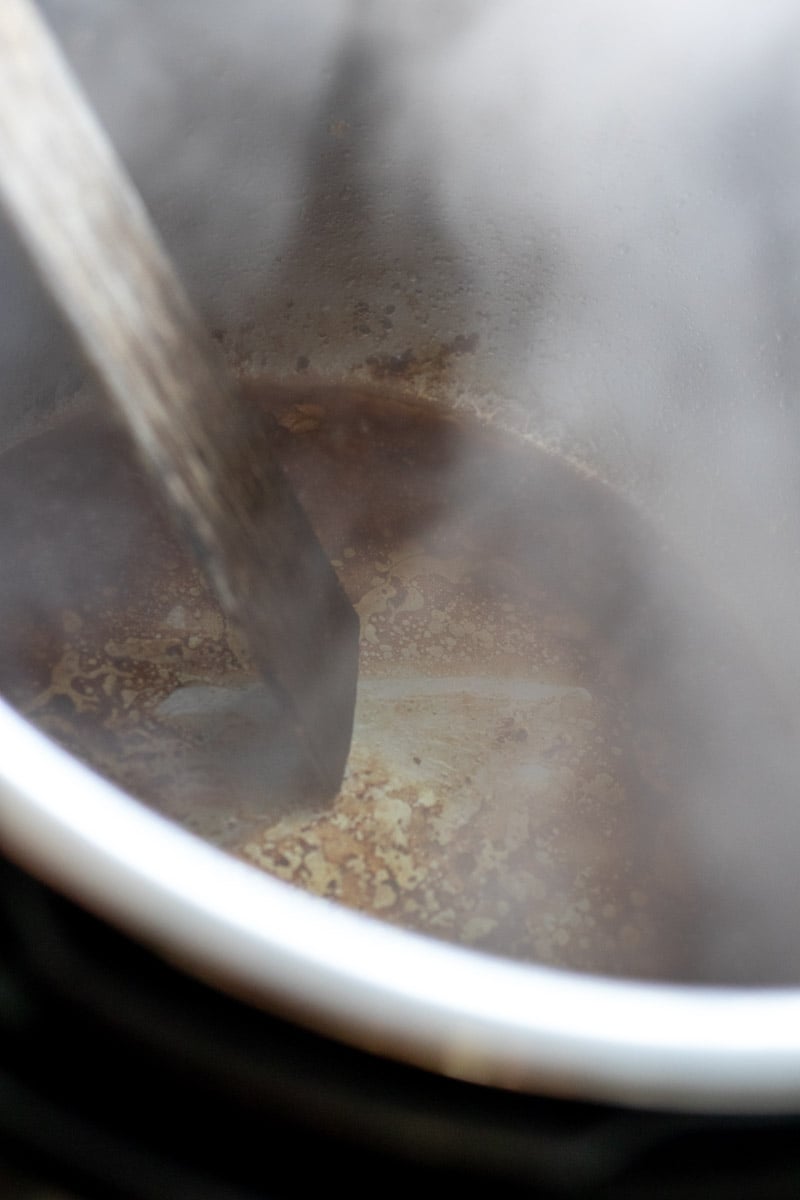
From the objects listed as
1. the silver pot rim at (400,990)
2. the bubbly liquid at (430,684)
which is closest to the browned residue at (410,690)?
the bubbly liquid at (430,684)

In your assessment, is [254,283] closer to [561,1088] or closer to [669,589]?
[669,589]

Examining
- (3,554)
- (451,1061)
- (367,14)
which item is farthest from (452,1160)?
(367,14)

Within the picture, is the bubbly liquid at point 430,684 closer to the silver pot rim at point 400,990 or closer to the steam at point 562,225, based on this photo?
the steam at point 562,225

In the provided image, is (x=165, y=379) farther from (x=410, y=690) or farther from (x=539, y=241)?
(x=539, y=241)

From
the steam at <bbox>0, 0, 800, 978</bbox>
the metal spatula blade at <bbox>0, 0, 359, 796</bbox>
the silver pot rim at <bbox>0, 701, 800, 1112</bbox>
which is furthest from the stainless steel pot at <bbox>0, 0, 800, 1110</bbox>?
the silver pot rim at <bbox>0, 701, 800, 1112</bbox>

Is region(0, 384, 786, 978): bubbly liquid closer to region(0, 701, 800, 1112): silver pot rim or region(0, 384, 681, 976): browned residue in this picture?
region(0, 384, 681, 976): browned residue

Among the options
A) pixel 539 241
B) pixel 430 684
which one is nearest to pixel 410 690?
pixel 430 684
